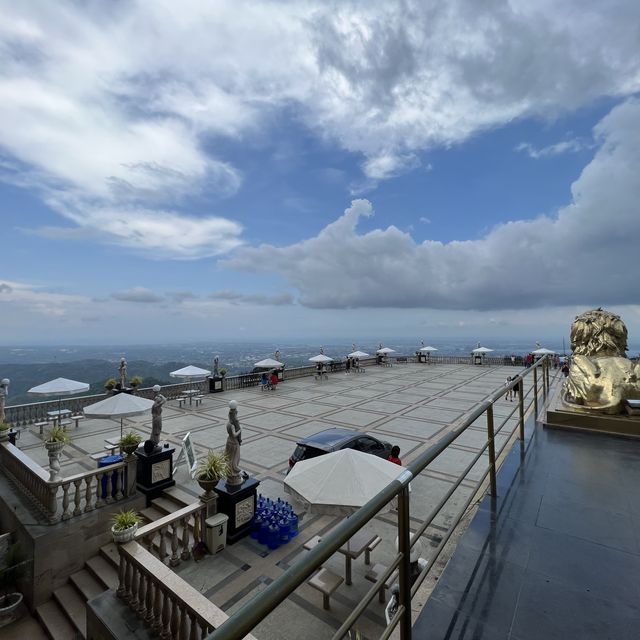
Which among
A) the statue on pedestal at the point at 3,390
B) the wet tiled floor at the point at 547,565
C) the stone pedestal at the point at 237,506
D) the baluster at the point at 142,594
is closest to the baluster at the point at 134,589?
the baluster at the point at 142,594

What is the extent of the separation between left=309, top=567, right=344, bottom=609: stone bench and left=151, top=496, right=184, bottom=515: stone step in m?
4.42

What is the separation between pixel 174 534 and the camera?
659 centimetres

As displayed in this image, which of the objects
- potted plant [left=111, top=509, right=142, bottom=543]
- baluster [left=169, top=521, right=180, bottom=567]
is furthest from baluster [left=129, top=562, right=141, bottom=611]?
baluster [left=169, top=521, right=180, bottom=567]

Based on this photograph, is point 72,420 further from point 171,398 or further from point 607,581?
point 607,581

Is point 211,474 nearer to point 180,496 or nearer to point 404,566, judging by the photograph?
point 180,496

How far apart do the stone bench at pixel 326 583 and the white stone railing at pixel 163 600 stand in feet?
4.68

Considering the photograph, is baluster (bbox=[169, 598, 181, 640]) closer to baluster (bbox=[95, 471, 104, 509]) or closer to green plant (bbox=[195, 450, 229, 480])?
green plant (bbox=[195, 450, 229, 480])

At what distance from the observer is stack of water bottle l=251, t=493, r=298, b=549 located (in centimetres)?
691

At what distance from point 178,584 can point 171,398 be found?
52.4 feet

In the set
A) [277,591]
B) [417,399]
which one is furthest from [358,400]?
[277,591]

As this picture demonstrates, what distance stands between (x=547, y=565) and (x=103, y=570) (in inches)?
341

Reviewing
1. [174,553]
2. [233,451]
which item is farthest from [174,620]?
[233,451]

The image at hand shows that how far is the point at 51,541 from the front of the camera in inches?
290

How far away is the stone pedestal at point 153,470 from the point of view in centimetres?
877
